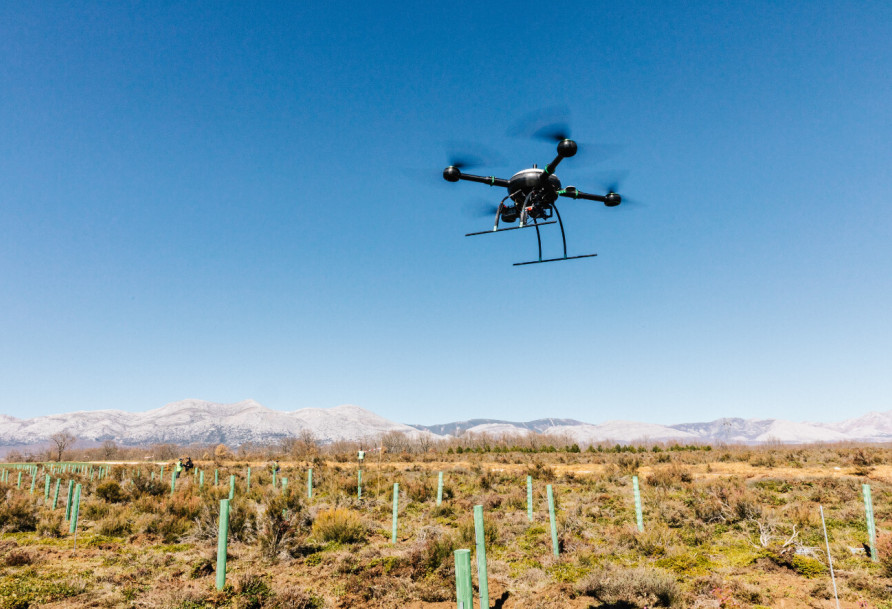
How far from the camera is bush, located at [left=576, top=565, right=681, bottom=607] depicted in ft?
27.2

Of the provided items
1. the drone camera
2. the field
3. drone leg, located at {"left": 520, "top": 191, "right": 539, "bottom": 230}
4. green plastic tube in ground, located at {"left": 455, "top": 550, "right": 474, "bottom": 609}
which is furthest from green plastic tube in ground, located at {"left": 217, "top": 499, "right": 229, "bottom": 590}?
drone leg, located at {"left": 520, "top": 191, "right": 539, "bottom": 230}

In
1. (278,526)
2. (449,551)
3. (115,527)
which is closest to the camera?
(449,551)

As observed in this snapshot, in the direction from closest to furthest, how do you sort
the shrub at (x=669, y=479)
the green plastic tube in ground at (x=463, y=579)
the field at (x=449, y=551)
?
1. the green plastic tube in ground at (x=463, y=579)
2. the field at (x=449, y=551)
3. the shrub at (x=669, y=479)

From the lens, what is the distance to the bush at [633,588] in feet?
27.2

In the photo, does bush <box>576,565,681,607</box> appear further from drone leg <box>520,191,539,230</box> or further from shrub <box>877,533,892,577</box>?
drone leg <box>520,191,539,230</box>

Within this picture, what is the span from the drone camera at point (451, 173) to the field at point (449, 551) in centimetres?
834

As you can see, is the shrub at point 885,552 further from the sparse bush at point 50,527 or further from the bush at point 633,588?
the sparse bush at point 50,527

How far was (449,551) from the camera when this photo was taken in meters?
11.1

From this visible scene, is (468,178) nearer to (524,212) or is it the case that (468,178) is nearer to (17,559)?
(524,212)

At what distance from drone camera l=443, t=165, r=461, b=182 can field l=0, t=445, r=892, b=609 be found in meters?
8.34

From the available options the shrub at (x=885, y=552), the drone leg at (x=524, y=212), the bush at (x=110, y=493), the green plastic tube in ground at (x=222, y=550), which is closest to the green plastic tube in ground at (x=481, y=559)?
the green plastic tube in ground at (x=222, y=550)

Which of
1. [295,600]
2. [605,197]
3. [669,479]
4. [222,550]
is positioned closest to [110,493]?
[222,550]

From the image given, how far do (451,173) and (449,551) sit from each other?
8.92m

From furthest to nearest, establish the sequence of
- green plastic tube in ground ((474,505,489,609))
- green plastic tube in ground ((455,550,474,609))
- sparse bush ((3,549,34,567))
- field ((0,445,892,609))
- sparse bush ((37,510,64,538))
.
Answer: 1. sparse bush ((37,510,64,538))
2. sparse bush ((3,549,34,567))
3. field ((0,445,892,609))
4. green plastic tube in ground ((474,505,489,609))
5. green plastic tube in ground ((455,550,474,609))
